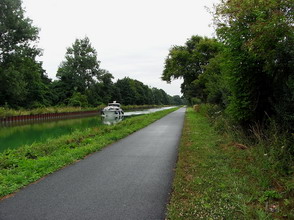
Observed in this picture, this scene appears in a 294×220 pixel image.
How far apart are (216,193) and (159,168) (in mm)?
2184

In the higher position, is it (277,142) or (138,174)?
(277,142)

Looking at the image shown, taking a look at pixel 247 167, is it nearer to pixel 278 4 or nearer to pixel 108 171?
pixel 108 171

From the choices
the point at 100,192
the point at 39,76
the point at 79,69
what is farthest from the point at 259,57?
the point at 79,69

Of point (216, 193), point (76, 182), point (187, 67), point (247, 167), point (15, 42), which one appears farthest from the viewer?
point (15, 42)

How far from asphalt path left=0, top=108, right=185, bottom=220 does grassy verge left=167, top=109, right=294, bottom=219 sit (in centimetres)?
33

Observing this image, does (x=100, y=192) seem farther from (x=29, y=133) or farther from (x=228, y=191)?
(x=29, y=133)

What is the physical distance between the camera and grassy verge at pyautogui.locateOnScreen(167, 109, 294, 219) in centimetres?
353

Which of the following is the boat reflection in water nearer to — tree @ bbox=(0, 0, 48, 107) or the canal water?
the canal water

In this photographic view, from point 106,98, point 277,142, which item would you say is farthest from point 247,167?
point 106,98

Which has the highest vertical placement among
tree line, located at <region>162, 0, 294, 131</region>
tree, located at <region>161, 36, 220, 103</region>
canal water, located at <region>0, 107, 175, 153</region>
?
tree, located at <region>161, 36, 220, 103</region>

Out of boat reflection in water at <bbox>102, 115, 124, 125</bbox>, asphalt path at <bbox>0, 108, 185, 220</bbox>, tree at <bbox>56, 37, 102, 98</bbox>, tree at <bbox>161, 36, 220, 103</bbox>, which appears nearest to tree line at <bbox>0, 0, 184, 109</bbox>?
tree at <bbox>56, 37, 102, 98</bbox>

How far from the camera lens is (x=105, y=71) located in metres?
74.0

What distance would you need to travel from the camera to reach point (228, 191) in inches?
169

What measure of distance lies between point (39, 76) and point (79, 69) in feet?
78.0
